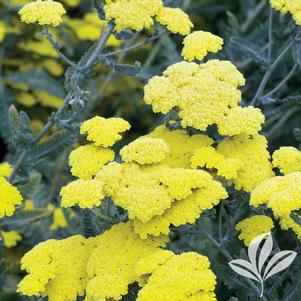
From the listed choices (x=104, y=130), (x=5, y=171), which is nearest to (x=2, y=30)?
(x=5, y=171)

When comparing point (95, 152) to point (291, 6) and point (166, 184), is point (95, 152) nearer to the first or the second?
point (166, 184)

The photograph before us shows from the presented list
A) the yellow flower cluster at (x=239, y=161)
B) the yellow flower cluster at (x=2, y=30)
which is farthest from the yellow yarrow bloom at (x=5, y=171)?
the yellow flower cluster at (x=239, y=161)

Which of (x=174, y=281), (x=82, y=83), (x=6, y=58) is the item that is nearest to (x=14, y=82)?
(x=6, y=58)

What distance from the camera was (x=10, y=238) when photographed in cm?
365

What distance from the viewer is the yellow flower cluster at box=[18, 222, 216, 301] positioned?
2.28 m

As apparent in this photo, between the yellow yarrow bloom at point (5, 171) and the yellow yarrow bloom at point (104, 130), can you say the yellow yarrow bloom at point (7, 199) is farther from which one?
the yellow yarrow bloom at point (5, 171)

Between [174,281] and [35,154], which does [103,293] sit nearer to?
[174,281]

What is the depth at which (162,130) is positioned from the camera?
2828 millimetres

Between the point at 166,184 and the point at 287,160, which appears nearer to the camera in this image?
the point at 166,184

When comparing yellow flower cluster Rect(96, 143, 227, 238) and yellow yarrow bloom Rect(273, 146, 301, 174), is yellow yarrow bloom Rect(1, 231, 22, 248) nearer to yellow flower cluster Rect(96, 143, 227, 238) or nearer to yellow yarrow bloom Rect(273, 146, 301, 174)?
yellow flower cluster Rect(96, 143, 227, 238)

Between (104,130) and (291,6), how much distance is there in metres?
0.89

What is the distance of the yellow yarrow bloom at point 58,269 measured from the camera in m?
2.49

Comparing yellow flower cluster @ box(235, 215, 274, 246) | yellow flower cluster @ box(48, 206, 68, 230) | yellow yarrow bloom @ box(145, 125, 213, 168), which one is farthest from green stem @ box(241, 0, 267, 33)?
yellow flower cluster @ box(235, 215, 274, 246)

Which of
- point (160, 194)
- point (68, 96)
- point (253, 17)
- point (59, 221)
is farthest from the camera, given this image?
point (253, 17)
